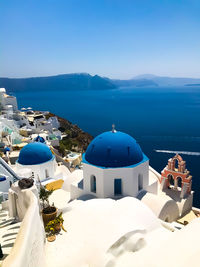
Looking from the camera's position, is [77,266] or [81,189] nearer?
[77,266]

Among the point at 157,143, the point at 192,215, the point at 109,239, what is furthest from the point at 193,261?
the point at 157,143

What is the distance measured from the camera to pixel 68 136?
56.9 m

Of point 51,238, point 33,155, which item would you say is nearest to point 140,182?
point 51,238

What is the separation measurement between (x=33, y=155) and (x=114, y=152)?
8717 mm

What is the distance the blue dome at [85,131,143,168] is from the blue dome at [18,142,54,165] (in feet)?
21.5

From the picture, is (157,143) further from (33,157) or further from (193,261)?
(193,261)

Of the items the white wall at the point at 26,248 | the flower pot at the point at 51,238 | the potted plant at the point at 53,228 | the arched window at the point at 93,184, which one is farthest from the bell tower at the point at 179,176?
the white wall at the point at 26,248

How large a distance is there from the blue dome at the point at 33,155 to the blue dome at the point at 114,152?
21.5ft

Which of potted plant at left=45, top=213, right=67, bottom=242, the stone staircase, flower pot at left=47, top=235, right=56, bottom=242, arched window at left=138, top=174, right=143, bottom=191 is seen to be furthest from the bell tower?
the stone staircase

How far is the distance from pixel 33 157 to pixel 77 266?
13.4m

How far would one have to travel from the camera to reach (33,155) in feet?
63.4

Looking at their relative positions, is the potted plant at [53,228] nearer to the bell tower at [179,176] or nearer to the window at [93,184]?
the window at [93,184]

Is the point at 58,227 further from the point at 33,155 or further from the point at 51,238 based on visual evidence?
the point at 33,155

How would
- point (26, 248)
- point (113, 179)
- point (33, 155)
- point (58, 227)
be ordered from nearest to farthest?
point (26, 248)
point (58, 227)
point (113, 179)
point (33, 155)
